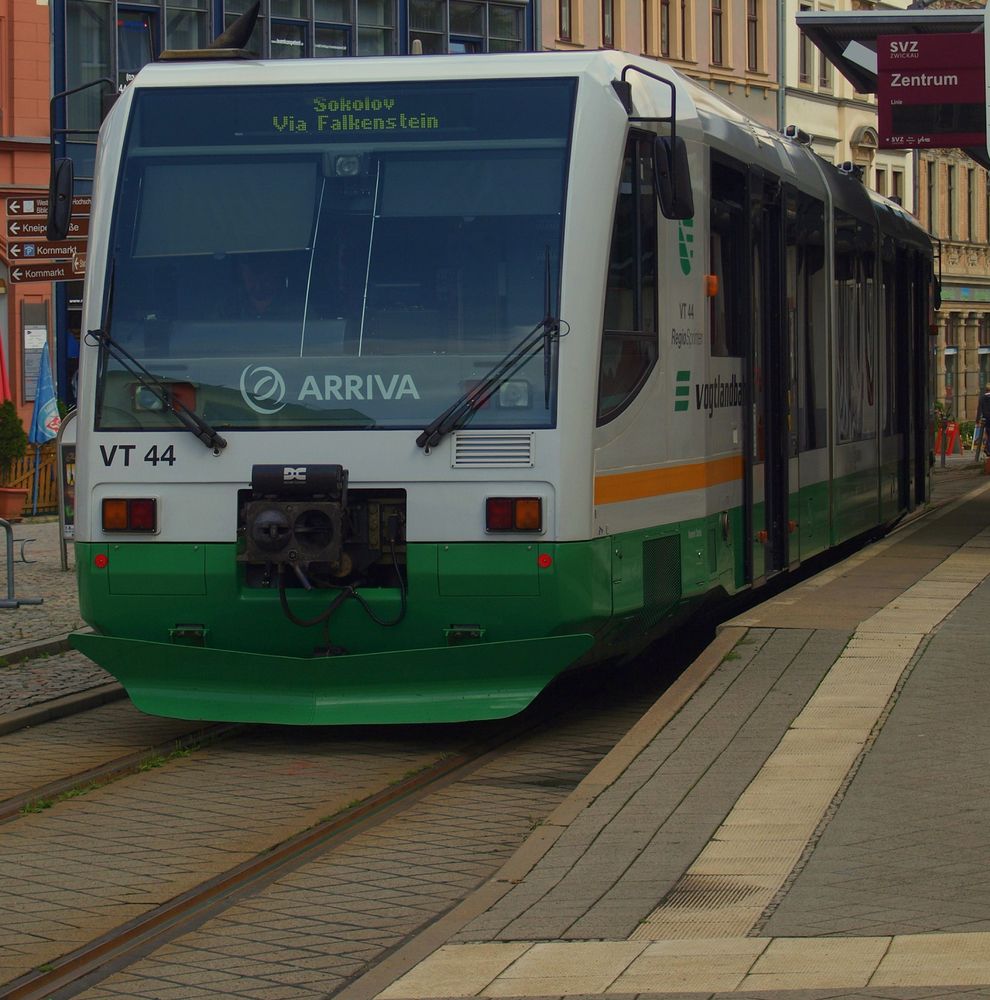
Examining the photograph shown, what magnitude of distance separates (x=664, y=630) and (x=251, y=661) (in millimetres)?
2558

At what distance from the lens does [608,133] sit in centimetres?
1019

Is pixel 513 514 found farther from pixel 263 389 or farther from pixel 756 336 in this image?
pixel 756 336

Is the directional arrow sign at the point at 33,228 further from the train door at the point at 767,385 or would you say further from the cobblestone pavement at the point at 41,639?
the train door at the point at 767,385

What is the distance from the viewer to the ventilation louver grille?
32.1 feet

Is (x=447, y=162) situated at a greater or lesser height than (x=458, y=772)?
greater

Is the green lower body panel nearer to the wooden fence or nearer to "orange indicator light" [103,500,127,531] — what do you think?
"orange indicator light" [103,500,127,531]

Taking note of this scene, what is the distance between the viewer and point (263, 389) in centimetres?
1007

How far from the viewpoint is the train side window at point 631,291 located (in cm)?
1016

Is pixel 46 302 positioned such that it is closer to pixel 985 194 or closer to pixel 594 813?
pixel 594 813

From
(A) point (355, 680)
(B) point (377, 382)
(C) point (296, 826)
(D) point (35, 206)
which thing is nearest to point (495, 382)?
(B) point (377, 382)

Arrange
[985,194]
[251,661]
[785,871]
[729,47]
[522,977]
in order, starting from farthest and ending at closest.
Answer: [985,194]
[729,47]
[251,661]
[785,871]
[522,977]

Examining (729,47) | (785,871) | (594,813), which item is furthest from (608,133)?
(729,47)

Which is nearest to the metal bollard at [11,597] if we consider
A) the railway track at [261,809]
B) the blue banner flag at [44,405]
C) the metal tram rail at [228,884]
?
the railway track at [261,809]

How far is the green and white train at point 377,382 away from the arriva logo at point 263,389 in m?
0.01
